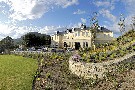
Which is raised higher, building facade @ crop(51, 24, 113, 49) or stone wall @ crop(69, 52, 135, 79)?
building facade @ crop(51, 24, 113, 49)

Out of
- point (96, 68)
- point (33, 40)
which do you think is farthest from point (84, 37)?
point (96, 68)

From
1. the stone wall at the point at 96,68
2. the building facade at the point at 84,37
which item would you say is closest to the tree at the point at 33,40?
the building facade at the point at 84,37

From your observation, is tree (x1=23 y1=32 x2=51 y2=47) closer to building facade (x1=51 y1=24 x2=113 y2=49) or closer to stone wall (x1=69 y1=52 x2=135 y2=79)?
building facade (x1=51 y1=24 x2=113 y2=49)

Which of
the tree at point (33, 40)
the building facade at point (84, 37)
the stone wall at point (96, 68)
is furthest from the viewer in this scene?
the tree at point (33, 40)

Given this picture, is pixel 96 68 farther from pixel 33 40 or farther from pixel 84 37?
pixel 33 40

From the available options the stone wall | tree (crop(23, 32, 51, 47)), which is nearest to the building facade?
tree (crop(23, 32, 51, 47))

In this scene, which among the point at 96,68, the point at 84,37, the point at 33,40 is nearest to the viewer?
the point at 96,68

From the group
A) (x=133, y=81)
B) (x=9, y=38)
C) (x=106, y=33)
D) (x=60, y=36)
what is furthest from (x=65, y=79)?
(x=9, y=38)

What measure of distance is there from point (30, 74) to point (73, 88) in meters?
6.35

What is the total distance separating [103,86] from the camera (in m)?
25.1

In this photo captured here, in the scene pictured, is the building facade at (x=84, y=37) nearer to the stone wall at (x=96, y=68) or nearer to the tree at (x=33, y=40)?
the tree at (x=33, y=40)

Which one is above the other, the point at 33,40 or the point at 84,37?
the point at 84,37

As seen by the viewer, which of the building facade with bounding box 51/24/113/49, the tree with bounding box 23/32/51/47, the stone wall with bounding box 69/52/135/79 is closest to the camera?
the stone wall with bounding box 69/52/135/79

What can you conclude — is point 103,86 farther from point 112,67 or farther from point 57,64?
point 57,64
